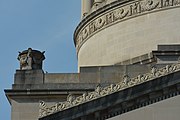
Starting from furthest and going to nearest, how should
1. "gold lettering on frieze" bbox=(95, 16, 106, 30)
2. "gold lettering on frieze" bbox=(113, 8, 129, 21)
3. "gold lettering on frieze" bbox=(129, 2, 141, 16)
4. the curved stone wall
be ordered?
1. "gold lettering on frieze" bbox=(95, 16, 106, 30)
2. "gold lettering on frieze" bbox=(113, 8, 129, 21)
3. "gold lettering on frieze" bbox=(129, 2, 141, 16)
4. the curved stone wall

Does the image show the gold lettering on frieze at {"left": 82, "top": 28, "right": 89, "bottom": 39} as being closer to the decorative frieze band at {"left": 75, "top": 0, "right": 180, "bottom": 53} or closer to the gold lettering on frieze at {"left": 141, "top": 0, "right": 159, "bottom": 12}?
the decorative frieze band at {"left": 75, "top": 0, "right": 180, "bottom": 53}

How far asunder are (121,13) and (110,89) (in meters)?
11.9

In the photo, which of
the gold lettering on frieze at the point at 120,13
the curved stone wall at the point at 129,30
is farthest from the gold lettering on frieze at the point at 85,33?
the gold lettering on frieze at the point at 120,13

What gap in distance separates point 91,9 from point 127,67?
36.3 ft

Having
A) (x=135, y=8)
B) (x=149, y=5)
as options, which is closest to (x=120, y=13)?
(x=135, y=8)

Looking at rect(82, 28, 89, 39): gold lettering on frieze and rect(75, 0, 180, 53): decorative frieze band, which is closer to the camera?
rect(75, 0, 180, 53): decorative frieze band

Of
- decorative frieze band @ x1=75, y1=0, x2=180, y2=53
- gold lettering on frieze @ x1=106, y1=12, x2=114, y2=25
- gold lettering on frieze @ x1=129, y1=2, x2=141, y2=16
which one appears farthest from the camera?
gold lettering on frieze @ x1=106, y1=12, x2=114, y2=25

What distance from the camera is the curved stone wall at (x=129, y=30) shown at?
39375 mm

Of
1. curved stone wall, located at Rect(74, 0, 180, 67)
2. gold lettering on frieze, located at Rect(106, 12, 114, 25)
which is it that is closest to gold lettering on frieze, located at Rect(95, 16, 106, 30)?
curved stone wall, located at Rect(74, 0, 180, 67)

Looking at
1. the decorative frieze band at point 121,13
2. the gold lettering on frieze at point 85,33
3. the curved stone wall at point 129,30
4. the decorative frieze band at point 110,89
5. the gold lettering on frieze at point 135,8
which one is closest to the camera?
the decorative frieze band at point 110,89

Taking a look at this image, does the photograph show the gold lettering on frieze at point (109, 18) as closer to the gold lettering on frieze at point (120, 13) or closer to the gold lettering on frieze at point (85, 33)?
the gold lettering on frieze at point (120, 13)

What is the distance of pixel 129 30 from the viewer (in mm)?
40344

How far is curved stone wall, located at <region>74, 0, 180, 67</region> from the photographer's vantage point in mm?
39375

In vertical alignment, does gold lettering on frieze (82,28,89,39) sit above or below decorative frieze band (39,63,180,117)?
above
